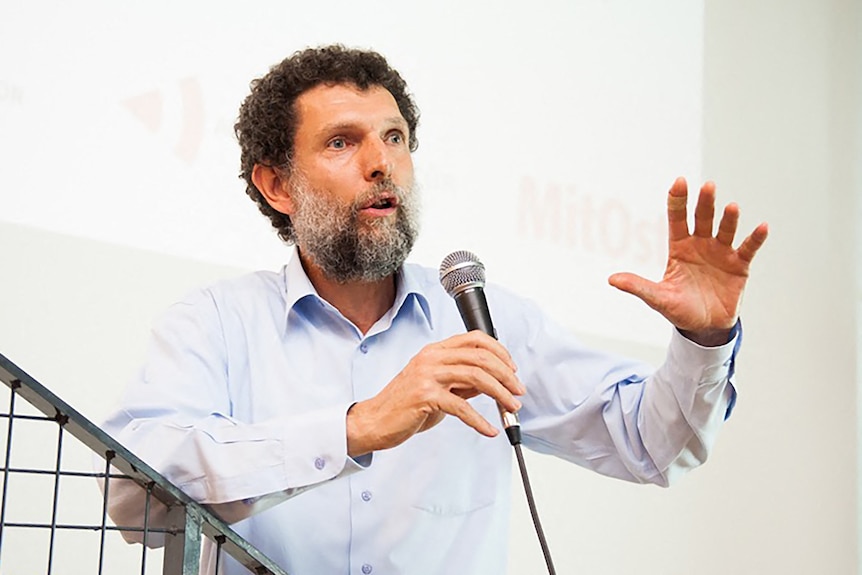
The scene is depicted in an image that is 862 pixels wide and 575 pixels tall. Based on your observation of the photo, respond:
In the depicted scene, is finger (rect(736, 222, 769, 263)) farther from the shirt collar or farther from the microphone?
the shirt collar

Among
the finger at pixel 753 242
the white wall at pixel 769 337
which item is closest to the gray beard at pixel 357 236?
the finger at pixel 753 242

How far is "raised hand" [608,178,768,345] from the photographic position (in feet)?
4.74

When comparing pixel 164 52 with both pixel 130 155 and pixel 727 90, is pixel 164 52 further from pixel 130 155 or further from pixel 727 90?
pixel 727 90

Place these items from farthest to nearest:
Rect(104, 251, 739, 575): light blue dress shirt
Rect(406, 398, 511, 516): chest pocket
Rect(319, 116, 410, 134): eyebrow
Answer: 1. Rect(319, 116, 410, 134): eyebrow
2. Rect(406, 398, 511, 516): chest pocket
3. Rect(104, 251, 739, 575): light blue dress shirt

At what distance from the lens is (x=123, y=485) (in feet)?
4.58

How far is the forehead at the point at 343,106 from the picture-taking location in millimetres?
1761

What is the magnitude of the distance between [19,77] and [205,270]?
1.67 ft

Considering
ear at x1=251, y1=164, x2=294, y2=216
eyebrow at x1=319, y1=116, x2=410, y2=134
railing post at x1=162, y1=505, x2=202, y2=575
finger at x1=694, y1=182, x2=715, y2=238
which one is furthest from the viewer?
ear at x1=251, y1=164, x2=294, y2=216

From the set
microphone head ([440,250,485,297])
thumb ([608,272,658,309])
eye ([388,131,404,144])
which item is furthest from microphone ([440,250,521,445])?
eye ([388,131,404,144])

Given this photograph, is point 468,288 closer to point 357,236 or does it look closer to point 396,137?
point 357,236

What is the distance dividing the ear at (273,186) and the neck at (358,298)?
166mm

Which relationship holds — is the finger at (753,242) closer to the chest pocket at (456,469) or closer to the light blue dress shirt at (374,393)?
the light blue dress shirt at (374,393)

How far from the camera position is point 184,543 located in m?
1.17

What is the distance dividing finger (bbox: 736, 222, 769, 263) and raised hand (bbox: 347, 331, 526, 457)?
1.10 ft
